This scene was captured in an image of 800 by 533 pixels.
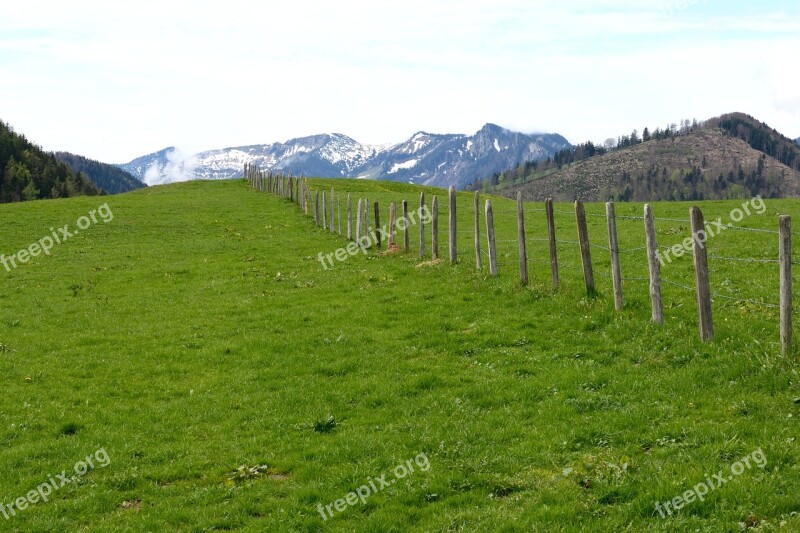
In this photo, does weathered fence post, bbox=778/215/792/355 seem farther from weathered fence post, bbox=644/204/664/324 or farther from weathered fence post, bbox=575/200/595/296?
weathered fence post, bbox=575/200/595/296

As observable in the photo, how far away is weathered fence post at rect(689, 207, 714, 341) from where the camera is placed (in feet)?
47.7

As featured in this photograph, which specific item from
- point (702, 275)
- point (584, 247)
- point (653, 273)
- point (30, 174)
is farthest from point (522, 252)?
point (30, 174)

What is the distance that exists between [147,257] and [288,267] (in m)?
11.0

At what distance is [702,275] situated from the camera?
47.9 ft

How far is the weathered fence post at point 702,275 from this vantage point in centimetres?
1455

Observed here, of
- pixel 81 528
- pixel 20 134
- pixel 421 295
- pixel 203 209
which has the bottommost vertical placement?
pixel 81 528

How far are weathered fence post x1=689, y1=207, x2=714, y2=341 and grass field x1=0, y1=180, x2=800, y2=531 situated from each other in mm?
372

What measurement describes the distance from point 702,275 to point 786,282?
1.97 meters

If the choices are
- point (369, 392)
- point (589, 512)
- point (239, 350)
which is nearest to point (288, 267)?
point (239, 350)

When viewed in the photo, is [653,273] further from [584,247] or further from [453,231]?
[453,231]

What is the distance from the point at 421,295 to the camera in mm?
24078

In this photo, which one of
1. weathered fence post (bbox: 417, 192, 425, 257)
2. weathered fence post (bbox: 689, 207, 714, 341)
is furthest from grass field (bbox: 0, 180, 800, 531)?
weathered fence post (bbox: 417, 192, 425, 257)

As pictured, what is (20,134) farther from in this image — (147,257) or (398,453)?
(398,453)

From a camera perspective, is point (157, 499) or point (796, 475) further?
point (157, 499)
